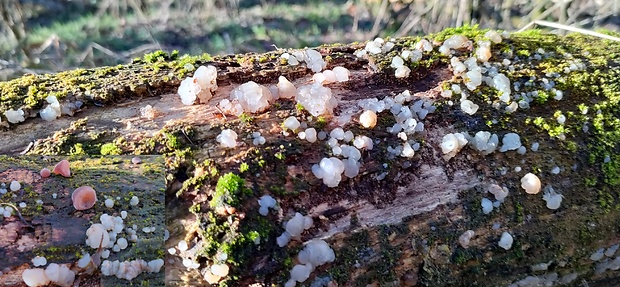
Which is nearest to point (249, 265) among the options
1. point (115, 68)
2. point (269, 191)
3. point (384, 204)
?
point (269, 191)

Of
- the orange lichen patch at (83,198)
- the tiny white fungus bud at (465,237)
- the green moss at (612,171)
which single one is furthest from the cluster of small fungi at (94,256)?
the green moss at (612,171)

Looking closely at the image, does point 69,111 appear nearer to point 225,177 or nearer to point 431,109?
point 225,177

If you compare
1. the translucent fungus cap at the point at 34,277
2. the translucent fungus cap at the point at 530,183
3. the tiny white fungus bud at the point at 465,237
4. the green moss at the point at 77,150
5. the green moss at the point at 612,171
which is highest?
the green moss at the point at 77,150

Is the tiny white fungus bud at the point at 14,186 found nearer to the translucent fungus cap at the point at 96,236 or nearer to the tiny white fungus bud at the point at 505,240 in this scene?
the translucent fungus cap at the point at 96,236

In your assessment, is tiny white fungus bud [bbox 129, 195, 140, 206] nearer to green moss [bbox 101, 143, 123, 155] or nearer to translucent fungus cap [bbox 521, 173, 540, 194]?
green moss [bbox 101, 143, 123, 155]

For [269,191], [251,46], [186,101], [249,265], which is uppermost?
[186,101]

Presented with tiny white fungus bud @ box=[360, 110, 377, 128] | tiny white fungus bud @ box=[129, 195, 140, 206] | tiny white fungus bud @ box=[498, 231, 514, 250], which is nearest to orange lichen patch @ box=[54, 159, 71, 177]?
tiny white fungus bud @ box=[129, 195, 140, 206]

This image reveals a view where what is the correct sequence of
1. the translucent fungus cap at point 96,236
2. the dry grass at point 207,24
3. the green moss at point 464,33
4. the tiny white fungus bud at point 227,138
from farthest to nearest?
the dry grass at point 207,24
the green moss at point 464,33
the tiny white fungus bud at point 227,138
the translucent fungus cap at point 96,236
